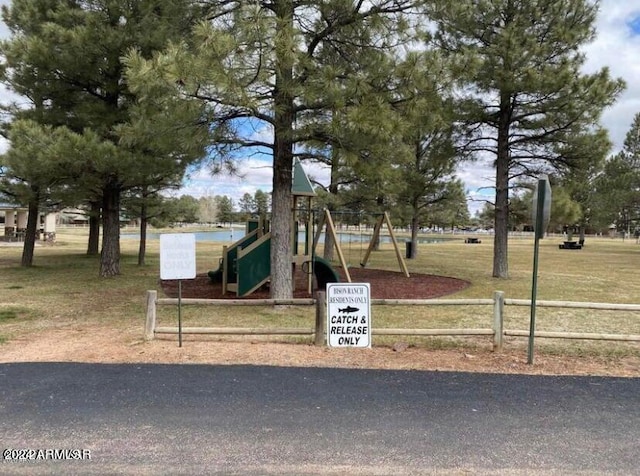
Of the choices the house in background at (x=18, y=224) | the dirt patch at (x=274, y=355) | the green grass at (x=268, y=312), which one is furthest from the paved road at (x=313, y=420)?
the house in background at (x=18, y=224)

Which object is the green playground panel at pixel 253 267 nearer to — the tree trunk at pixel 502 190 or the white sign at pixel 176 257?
the white sign at pixel 176 257

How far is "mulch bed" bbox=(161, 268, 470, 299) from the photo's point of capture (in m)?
11.6

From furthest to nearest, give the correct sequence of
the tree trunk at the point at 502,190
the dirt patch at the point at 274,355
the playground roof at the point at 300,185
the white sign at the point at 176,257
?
the tree trunk at the point at 502,190 < the playground roof at the point at 300,185 < the white sign at the point at 176,257 < the dirt patch at the point at 274,355

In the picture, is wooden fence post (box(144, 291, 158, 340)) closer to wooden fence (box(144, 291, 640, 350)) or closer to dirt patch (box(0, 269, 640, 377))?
wooden fence (box(144, 291, 640, 350))

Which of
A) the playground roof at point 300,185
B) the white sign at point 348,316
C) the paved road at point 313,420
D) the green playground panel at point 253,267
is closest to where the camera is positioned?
the paved road at point 313,420

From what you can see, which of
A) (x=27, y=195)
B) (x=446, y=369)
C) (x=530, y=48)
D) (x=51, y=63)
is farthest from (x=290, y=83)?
(x=27, y=195)

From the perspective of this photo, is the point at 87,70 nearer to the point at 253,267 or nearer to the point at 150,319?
the point at 253,267

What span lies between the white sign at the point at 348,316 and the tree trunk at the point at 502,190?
10167 mm

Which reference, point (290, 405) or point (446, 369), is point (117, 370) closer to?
point (290, 405)

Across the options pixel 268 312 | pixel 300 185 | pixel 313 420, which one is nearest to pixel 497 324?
pixel 313 420

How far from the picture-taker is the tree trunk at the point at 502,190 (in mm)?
14625

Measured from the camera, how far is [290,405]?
4.33m

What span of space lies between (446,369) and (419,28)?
5382 mm

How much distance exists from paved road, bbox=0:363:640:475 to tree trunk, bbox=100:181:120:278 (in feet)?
29.8
